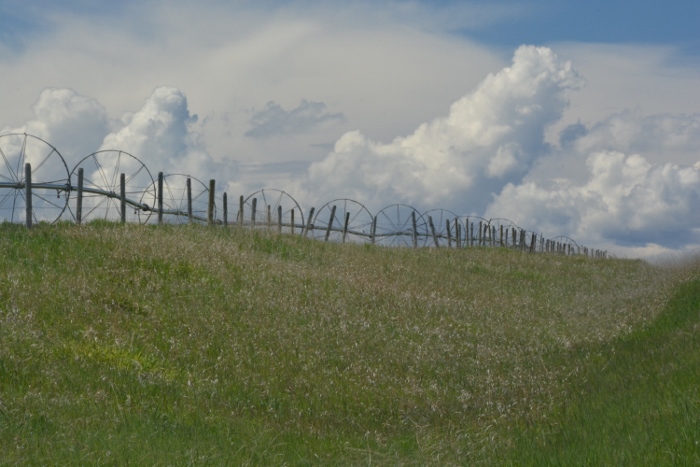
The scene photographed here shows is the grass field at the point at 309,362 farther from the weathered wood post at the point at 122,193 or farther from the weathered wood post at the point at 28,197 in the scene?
the weathered wood post at the point at 122,193

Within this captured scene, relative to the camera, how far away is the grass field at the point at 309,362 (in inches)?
289

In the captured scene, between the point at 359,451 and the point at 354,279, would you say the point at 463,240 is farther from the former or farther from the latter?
the point at 359,451

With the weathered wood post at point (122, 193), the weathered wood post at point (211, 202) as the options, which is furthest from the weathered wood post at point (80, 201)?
the weathered wood post at point (211, 202)

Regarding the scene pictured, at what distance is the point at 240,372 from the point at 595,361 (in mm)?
5936

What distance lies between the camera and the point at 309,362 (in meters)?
12.0

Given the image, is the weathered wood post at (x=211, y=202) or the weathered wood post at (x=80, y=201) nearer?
the weathered wood post at (x=80, y=201)

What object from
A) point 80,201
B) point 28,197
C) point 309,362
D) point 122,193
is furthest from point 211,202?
point 309,362

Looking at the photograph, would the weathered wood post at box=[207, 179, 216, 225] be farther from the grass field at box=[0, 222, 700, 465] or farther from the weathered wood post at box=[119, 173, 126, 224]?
the grass field at box=[0, 222, 700, 465]

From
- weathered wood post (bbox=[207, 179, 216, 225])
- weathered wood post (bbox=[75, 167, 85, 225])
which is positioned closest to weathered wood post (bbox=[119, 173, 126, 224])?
weathered wood post (bbox=[75, 167, 85, 225])

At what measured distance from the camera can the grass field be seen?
7.35 metres

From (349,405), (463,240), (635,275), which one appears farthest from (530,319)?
(463,240)

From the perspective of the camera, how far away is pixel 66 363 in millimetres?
10758

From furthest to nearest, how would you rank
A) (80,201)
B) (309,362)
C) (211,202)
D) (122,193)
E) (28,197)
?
(211,202)
(122,193)
(80,201)
(28,197)
(309,362)

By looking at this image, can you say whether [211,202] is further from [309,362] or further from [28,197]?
[309,362]
